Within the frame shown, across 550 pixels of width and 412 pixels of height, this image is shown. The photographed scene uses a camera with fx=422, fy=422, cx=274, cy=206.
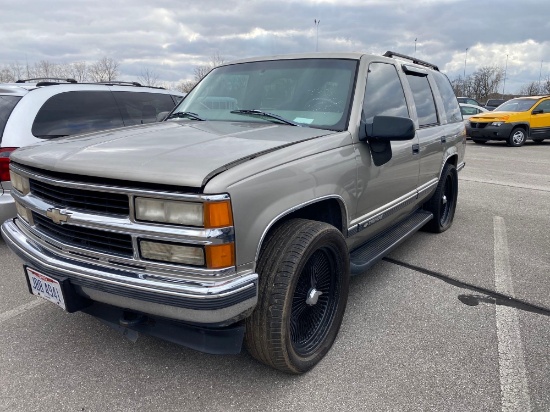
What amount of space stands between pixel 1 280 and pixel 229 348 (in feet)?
8.94

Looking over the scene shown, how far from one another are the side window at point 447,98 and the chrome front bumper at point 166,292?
3966mm

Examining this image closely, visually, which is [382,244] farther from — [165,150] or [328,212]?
[165,150]

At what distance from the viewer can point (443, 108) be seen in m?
4.86

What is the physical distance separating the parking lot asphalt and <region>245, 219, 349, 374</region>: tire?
0.16 m

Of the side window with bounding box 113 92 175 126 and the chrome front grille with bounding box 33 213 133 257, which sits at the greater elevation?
the side window with bounding box 113 92 175 126

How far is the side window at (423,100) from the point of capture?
411 centimetres

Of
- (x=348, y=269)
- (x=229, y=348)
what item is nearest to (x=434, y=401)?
(x=348, y=269)

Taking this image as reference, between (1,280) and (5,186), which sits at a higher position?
(5,186)

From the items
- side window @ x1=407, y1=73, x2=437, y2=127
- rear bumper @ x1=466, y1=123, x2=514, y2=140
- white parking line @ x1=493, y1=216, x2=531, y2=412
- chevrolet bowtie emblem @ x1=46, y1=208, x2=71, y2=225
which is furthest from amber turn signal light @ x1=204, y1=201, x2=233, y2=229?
rear bumper @ x1=466, y1=123, x2=514, y2=140

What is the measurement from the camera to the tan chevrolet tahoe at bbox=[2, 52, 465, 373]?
1913mm

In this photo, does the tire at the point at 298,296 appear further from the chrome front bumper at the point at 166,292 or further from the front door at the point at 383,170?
the front door at the point at 383,170

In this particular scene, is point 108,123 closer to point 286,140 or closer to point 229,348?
point 286,140

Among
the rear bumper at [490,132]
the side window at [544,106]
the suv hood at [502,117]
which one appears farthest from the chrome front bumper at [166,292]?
the side window at [544,106]

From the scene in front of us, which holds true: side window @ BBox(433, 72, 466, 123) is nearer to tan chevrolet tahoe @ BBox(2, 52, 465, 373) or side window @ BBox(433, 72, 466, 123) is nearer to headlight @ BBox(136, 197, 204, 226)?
tan chevrolet tahoe @ BBox(2, 52, 465, 373)
